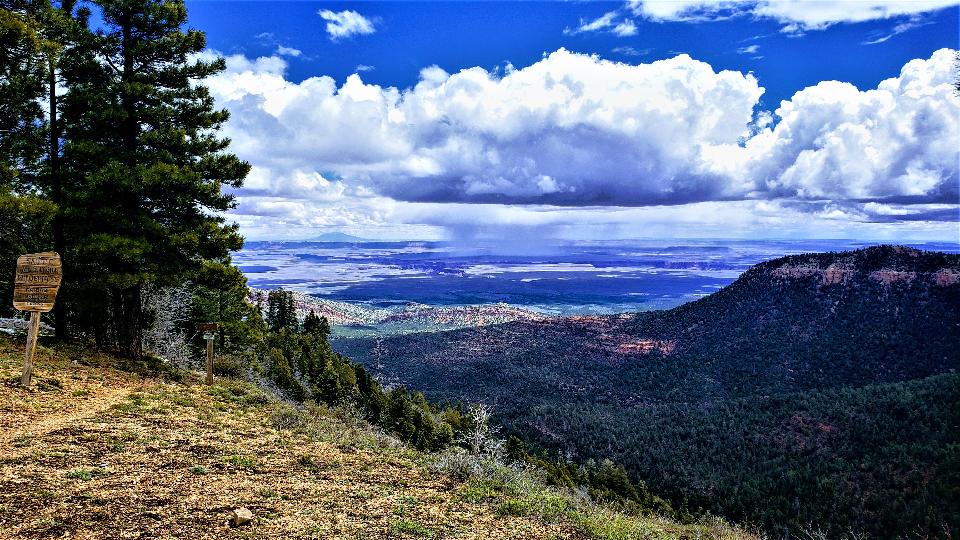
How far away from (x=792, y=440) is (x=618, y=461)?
16697mm

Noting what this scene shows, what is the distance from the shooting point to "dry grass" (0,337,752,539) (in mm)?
8227

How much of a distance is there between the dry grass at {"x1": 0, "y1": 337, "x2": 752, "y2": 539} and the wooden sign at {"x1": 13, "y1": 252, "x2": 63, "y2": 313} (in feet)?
6.98

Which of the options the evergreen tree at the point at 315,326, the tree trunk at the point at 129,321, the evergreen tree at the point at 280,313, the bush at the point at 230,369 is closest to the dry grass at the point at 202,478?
the tree trunk at the point at 129,321

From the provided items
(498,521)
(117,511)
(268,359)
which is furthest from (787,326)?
(117,511)

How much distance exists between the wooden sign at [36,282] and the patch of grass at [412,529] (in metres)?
11.9

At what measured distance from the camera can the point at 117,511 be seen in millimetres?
8195

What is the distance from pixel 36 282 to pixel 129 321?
21.3 ft

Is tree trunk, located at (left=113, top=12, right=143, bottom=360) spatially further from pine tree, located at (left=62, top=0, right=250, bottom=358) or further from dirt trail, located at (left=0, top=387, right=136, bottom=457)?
dirt trail, located at (left=0, top=387, right=136, bottom=457)

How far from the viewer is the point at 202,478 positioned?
10070 millimetres

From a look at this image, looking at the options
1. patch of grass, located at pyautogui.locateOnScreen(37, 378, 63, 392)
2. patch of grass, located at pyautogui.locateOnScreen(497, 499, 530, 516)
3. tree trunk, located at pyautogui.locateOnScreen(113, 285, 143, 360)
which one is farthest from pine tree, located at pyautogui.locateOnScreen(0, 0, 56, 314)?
patch of grass, located at pyautogui.locateOnScreen(497, 499, 530, 516)

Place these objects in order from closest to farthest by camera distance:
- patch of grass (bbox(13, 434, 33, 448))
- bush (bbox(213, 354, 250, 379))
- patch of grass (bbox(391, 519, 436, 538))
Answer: patch of grass (bbox(391, 519, 436, 538)) → patch of grass (bbox(13, 434, 33, 448)) → bush (bbox(213, 354, 250, 379))

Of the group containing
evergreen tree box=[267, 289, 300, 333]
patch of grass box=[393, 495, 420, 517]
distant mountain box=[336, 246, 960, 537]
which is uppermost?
patch of grass box=[393, 495, 420, 517]

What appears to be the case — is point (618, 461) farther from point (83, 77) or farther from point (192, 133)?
point (83, 77)

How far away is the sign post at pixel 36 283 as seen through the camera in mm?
14250
